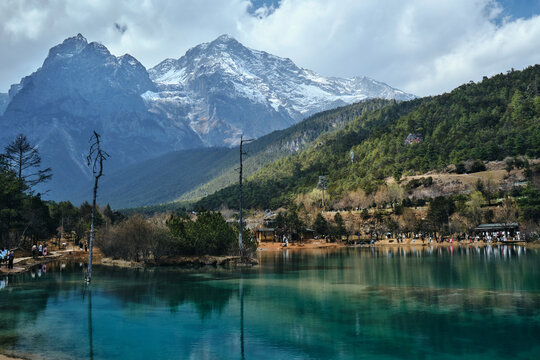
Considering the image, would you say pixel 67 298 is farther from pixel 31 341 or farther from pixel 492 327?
pixel 492 327

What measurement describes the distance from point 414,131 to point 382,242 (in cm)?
7744

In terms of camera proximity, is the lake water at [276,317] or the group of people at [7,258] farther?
the group of people at [7,258]

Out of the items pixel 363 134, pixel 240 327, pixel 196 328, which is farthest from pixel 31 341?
pixel 363 134

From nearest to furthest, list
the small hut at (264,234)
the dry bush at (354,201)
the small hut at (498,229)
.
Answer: the small hut at (498,229), the small hut at (264,234), the dry bush at (354,201)

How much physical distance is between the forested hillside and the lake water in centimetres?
9880

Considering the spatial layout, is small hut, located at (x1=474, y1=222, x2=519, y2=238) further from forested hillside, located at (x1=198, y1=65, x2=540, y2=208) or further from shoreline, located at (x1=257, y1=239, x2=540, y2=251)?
forested hillside, located at (x1=198, y1=65, x2=540, y2=208)

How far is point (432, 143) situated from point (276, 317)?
140113mm

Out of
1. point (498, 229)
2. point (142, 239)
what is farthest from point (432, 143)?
point (142, 239)

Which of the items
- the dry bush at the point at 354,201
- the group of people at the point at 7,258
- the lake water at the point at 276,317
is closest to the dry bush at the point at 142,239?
the lake water at the point at 276,317

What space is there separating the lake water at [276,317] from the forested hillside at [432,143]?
98.8m

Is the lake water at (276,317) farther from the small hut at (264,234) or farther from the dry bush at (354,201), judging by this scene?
the dry bush at (354,201)

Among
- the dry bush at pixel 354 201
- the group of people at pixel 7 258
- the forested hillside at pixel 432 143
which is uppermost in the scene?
the forested hillside at pixel 432 143

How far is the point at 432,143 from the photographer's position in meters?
150

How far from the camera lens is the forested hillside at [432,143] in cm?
13350
